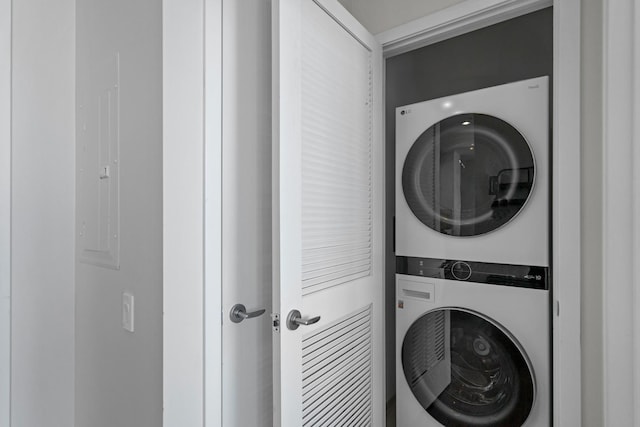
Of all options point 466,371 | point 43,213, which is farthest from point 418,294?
point 43,213

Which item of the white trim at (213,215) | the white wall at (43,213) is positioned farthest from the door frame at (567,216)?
the white wall at (43,213)

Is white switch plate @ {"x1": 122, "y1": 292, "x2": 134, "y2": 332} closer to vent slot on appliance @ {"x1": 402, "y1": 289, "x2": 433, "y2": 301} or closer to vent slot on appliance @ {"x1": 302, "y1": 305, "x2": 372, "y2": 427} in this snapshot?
vent slot on appliance @ {"x1": 302, "y1": 305, "x2": 372, "y2": 427}

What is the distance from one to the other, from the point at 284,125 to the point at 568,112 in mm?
1034

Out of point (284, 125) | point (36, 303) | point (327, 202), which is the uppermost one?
point (284, 125)

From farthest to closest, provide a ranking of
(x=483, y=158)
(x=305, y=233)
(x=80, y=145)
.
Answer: (x=483, y=158) → (x=80, y=145) → (x=305, y=233)

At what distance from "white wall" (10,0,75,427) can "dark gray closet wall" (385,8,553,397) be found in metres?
1.71

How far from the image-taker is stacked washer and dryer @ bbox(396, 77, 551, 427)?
1.43 metres

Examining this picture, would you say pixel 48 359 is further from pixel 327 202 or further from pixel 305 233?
pixel 327 202

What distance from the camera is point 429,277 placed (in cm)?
170

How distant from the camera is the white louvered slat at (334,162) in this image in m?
1.18

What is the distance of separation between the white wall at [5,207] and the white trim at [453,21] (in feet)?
5.00

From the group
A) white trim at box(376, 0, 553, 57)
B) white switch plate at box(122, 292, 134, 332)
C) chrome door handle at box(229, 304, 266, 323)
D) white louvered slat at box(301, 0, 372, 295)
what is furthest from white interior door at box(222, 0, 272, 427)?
white trim at box(376, 0, 553, 57)

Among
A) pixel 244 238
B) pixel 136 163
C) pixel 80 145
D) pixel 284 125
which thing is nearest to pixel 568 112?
pixel 284 125
